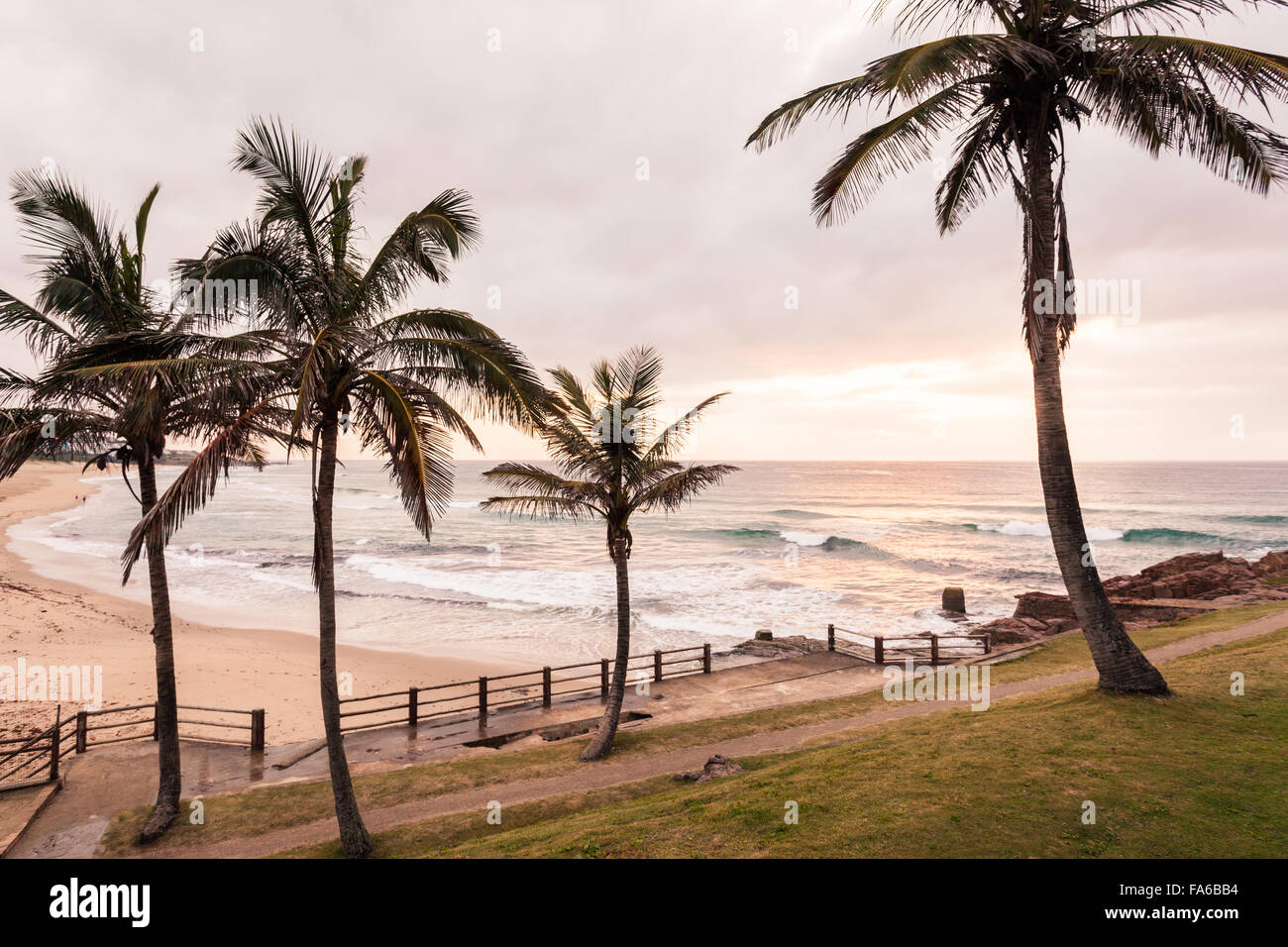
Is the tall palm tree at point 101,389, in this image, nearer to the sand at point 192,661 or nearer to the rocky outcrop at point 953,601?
the sand at point 192,661

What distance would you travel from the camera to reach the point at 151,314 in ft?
32.1

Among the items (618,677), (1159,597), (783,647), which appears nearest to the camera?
(618,677)

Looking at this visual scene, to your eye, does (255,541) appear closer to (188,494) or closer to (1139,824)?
(188,494)

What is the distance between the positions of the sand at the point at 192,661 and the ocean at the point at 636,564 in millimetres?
2048

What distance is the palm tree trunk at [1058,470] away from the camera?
29.0 ft

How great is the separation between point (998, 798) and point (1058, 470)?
4.74 metres

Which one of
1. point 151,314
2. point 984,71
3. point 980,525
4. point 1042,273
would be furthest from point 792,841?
point 980,525

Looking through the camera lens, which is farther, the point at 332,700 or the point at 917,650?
the point at 917,650

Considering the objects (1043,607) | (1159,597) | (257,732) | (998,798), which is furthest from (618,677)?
(1159,597)

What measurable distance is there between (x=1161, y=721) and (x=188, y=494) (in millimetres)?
12317

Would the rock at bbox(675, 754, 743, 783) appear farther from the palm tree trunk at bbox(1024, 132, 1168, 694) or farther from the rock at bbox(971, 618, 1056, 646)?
the rock at bbox(971, 618, 1056, 646)

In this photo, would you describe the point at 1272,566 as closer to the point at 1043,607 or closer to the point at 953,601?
the point at 1043,607

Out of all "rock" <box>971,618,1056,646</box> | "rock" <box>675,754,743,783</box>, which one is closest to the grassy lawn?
"rock" <box>675,754,743,783</box>

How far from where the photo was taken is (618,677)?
42.6 feet
